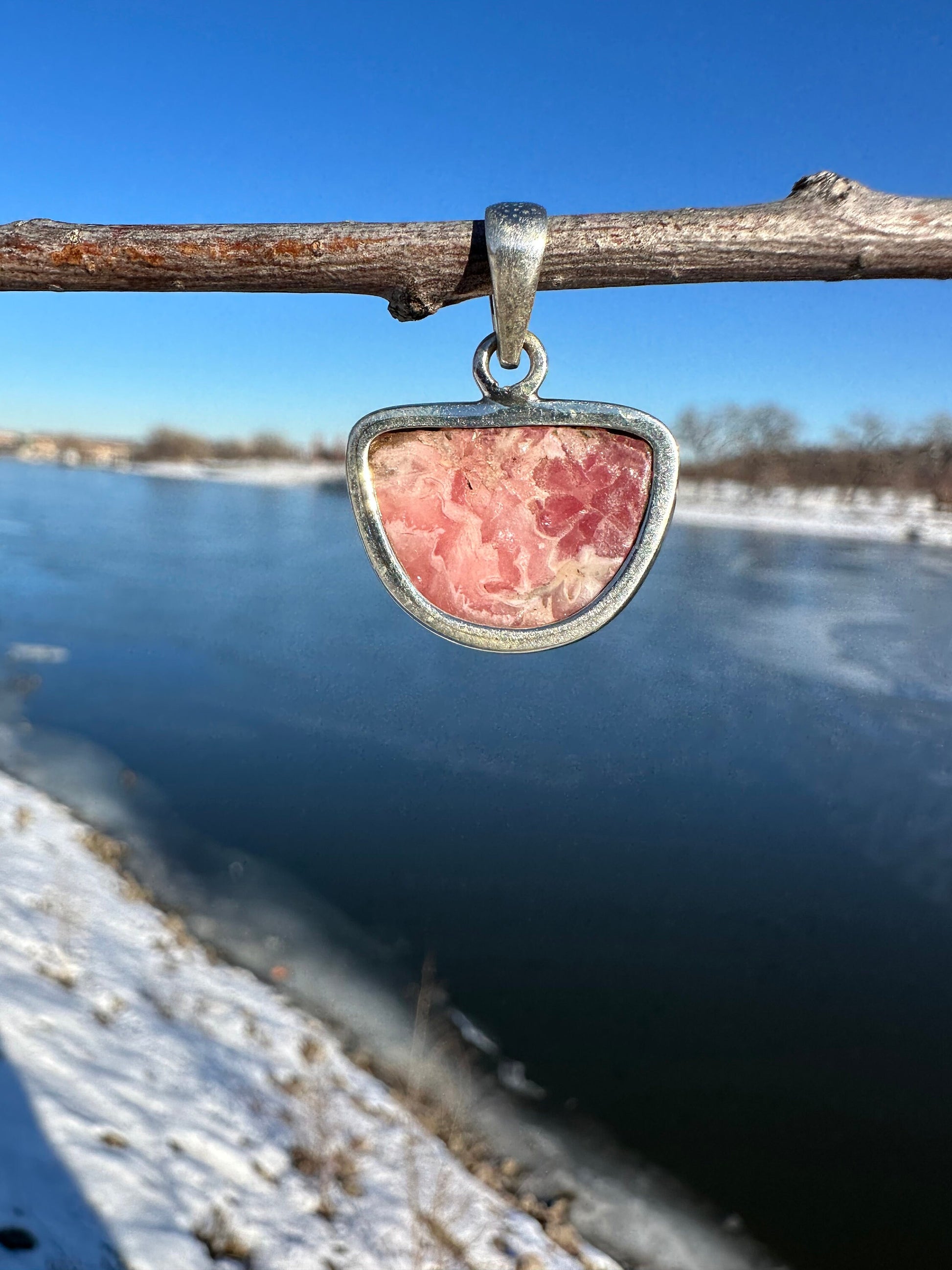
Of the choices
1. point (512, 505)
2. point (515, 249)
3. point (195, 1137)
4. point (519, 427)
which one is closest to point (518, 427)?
point (519, 427)

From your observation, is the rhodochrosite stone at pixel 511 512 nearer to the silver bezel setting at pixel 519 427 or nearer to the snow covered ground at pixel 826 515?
the silver bezel setting at pixel 519 427

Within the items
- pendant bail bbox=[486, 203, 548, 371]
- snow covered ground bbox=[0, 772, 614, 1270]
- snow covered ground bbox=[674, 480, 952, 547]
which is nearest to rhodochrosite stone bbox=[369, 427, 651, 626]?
pendant bail bbox=[486, 203, 548, 371]

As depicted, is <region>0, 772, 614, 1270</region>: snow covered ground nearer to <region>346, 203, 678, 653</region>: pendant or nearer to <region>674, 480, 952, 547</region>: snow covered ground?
<region>346, 203, 678, 653</region>: pendant

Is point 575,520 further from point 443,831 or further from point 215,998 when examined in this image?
point 443,831

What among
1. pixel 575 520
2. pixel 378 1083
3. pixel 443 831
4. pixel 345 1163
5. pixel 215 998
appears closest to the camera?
pixel 575 520

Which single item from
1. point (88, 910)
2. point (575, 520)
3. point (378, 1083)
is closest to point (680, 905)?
point (378, 1083)

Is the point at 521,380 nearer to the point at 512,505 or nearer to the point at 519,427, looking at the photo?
the point at 519,427
